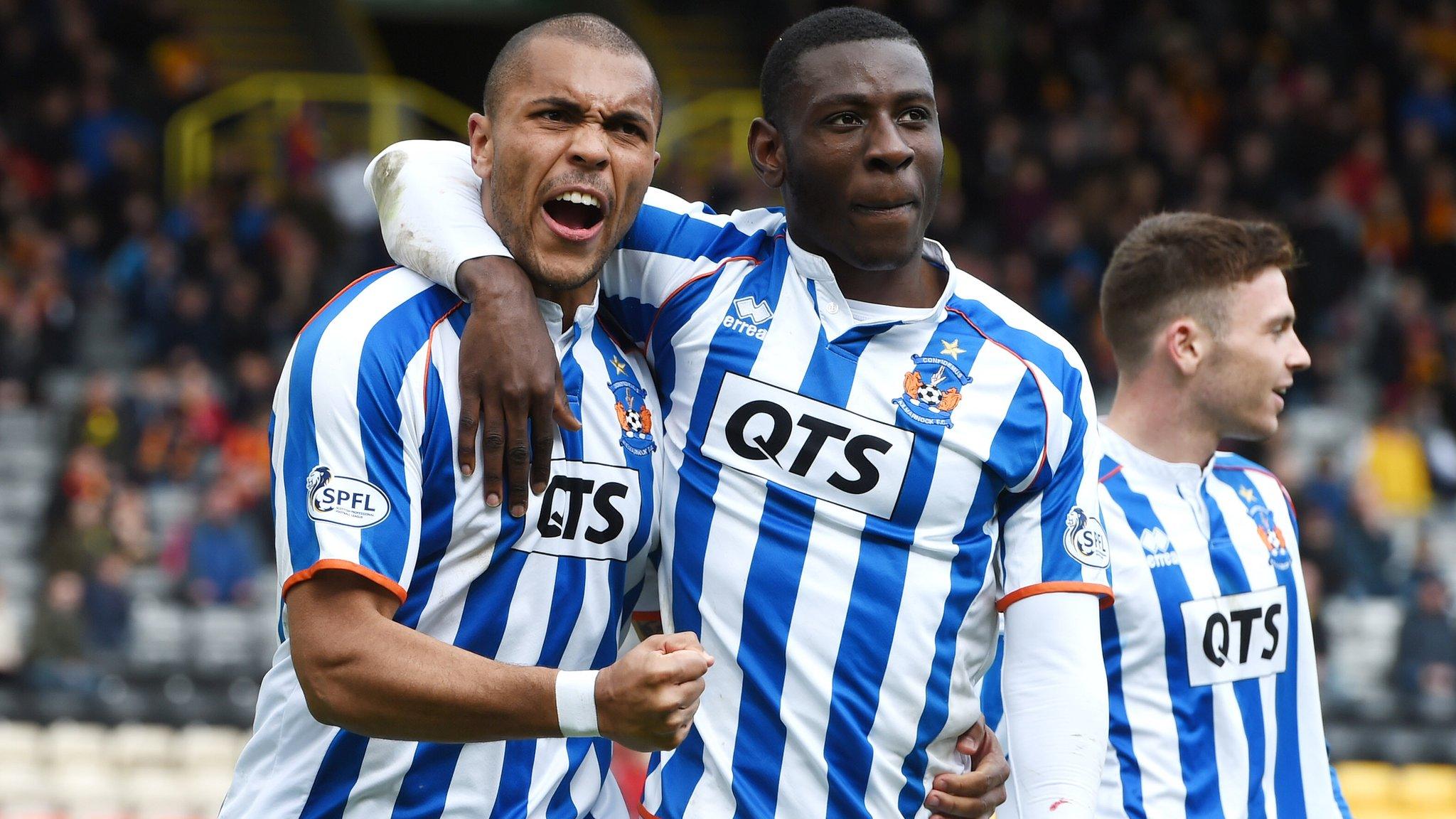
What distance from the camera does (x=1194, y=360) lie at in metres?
4.16

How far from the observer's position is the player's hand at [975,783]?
10.4ft

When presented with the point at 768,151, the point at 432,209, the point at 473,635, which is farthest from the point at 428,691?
the point at 768,151

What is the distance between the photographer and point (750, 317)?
10.9 feet

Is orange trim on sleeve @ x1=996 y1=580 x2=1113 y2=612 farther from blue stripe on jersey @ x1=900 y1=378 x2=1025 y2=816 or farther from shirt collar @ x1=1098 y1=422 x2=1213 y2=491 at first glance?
shirt collar @ x1=1098 y1=422 x2=1213 y2=491

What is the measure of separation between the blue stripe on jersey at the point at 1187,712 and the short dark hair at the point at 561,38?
1.69 m

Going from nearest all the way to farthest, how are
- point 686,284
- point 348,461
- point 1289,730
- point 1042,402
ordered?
point 348,461, point 1042,402, point 686,284, point 1289,730

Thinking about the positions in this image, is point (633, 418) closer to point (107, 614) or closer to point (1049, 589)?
point (1049, 589)

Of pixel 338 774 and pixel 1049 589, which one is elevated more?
pixel 1049 589

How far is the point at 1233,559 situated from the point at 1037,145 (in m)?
11.5

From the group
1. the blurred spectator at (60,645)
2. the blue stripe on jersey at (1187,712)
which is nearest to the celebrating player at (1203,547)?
the blue stripe on jersey at (1187,712)

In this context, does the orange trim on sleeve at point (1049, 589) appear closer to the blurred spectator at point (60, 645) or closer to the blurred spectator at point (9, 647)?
the blurred spectator at point (60, 645)

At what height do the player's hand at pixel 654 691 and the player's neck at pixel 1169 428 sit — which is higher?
the player's neck at pixel 1169 428

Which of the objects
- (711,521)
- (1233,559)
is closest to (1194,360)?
(1233,559)

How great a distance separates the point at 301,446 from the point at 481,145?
2.51ft
